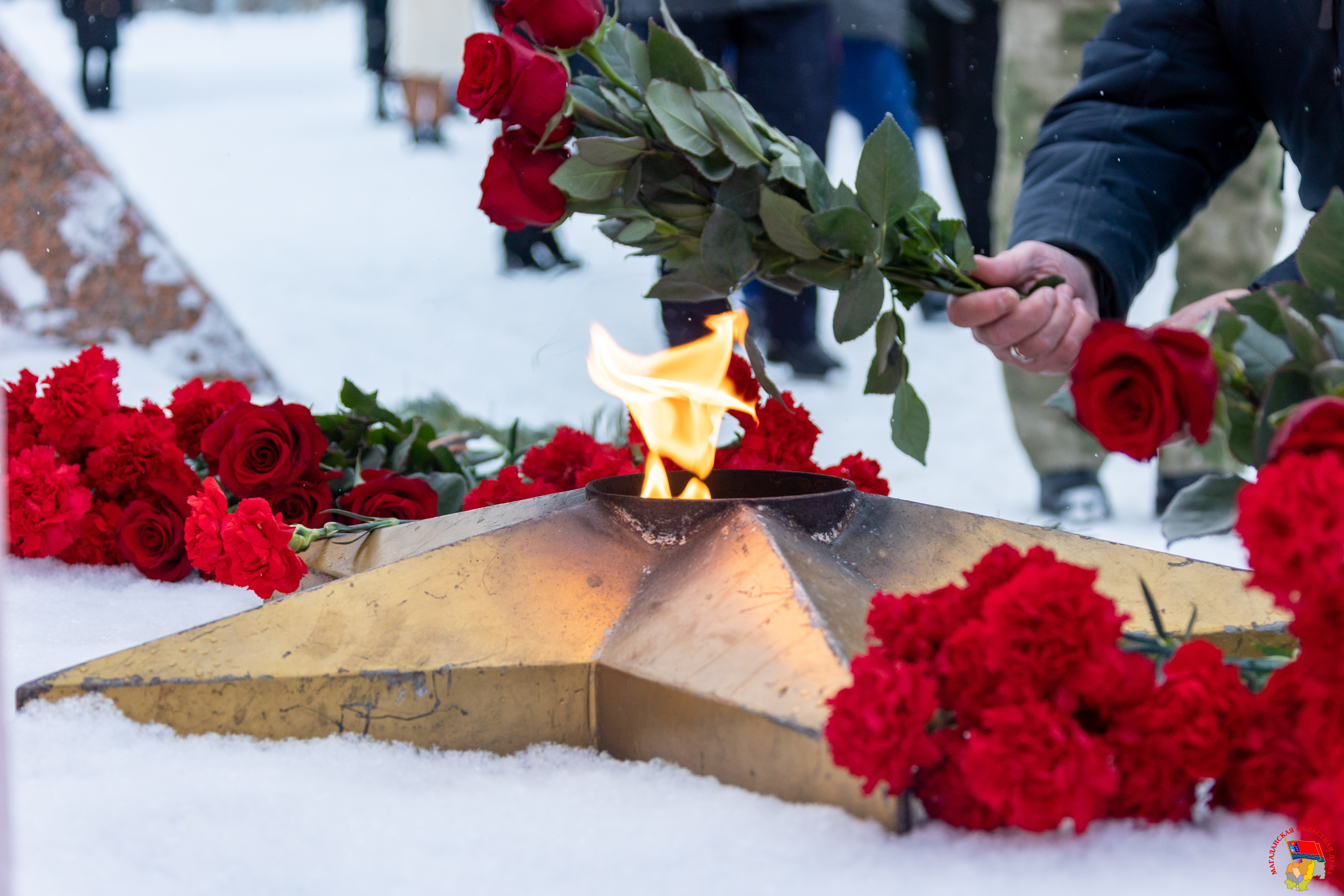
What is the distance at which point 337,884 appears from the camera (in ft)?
1.76

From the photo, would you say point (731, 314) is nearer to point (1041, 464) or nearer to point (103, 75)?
point (1041, 464)

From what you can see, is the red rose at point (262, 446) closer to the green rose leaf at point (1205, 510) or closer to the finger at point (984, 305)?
the finger at point (984, 305)

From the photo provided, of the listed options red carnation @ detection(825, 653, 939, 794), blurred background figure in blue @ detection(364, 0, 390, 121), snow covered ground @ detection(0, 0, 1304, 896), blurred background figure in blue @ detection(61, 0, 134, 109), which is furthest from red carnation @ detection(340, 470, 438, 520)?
blurred background figure in blue @ detection(364, 0, 390, 121)

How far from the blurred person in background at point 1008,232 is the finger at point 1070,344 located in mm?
1241

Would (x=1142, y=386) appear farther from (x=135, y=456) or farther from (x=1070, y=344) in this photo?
(x=135, y=456)

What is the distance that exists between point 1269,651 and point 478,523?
0.51 meters

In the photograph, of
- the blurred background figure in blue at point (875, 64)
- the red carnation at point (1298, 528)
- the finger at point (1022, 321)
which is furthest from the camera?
the blurred background figure in blue at point (875, 64)

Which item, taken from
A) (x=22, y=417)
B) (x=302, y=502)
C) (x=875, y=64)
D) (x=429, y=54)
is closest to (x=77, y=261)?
(x=22, y=417)

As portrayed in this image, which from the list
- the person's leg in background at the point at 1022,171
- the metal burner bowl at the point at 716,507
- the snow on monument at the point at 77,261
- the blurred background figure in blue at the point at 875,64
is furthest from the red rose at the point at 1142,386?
the blurred background figure in blue at the point at 875,64

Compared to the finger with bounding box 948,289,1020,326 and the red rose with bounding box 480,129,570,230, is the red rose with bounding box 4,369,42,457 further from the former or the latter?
the finger with bounding box 948,289,1020,326

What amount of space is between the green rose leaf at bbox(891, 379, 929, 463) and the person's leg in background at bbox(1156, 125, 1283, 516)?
1.58 m

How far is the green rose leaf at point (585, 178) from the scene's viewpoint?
0.80 metres

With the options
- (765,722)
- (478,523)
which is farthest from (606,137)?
(765,722)

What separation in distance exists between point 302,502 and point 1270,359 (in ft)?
2.73
